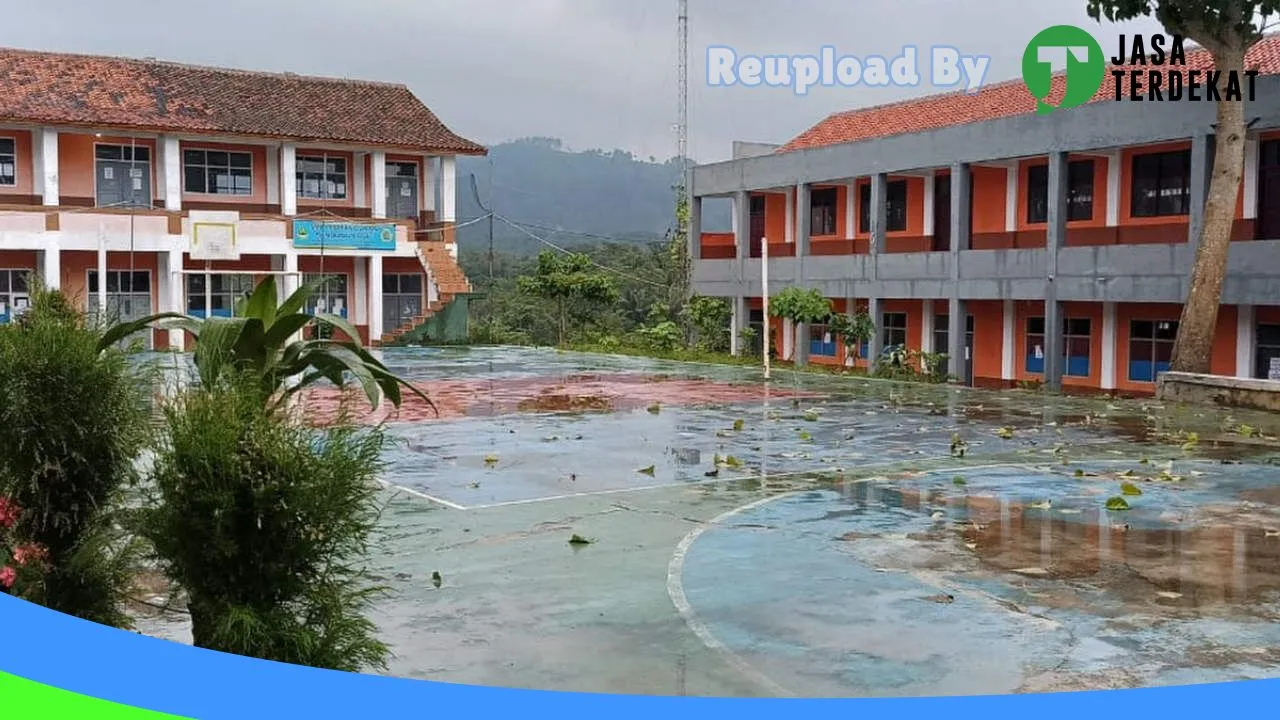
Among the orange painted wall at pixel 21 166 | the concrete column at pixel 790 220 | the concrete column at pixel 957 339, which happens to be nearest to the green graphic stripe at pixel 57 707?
the concrete column at pixel 957 339

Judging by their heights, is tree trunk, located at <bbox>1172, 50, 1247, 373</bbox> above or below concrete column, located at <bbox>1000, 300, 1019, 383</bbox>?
above

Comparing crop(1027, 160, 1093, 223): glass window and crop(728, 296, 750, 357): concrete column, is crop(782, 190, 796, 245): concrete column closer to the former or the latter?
crop(728, 296, 750, 357): concrete column

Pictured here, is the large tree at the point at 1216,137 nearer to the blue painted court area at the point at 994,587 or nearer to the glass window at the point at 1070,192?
the glass window at the point at 1070,192

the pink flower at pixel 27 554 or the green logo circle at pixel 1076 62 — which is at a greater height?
the green logo circle at pixel 1076 62

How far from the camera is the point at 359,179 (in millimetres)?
40281

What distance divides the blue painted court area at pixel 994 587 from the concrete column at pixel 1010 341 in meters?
17.8

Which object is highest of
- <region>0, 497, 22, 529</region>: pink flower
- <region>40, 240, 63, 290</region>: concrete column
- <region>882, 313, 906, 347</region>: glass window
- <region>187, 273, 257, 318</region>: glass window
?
<region>40, 240, 63, 290</region>: concrete column

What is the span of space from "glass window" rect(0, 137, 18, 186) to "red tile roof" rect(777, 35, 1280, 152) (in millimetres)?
21147

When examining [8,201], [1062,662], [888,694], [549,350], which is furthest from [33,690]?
[8,201]

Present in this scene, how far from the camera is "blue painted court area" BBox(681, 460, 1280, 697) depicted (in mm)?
5969

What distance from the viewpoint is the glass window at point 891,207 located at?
32031mm

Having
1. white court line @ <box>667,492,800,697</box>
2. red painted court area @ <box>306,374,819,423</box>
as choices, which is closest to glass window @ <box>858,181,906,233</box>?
red painted court area @ <box>306,374,819,423</box>

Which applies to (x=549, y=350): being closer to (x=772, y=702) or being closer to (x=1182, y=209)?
(x=1182, y=209)

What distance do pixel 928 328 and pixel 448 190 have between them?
56.9ft
